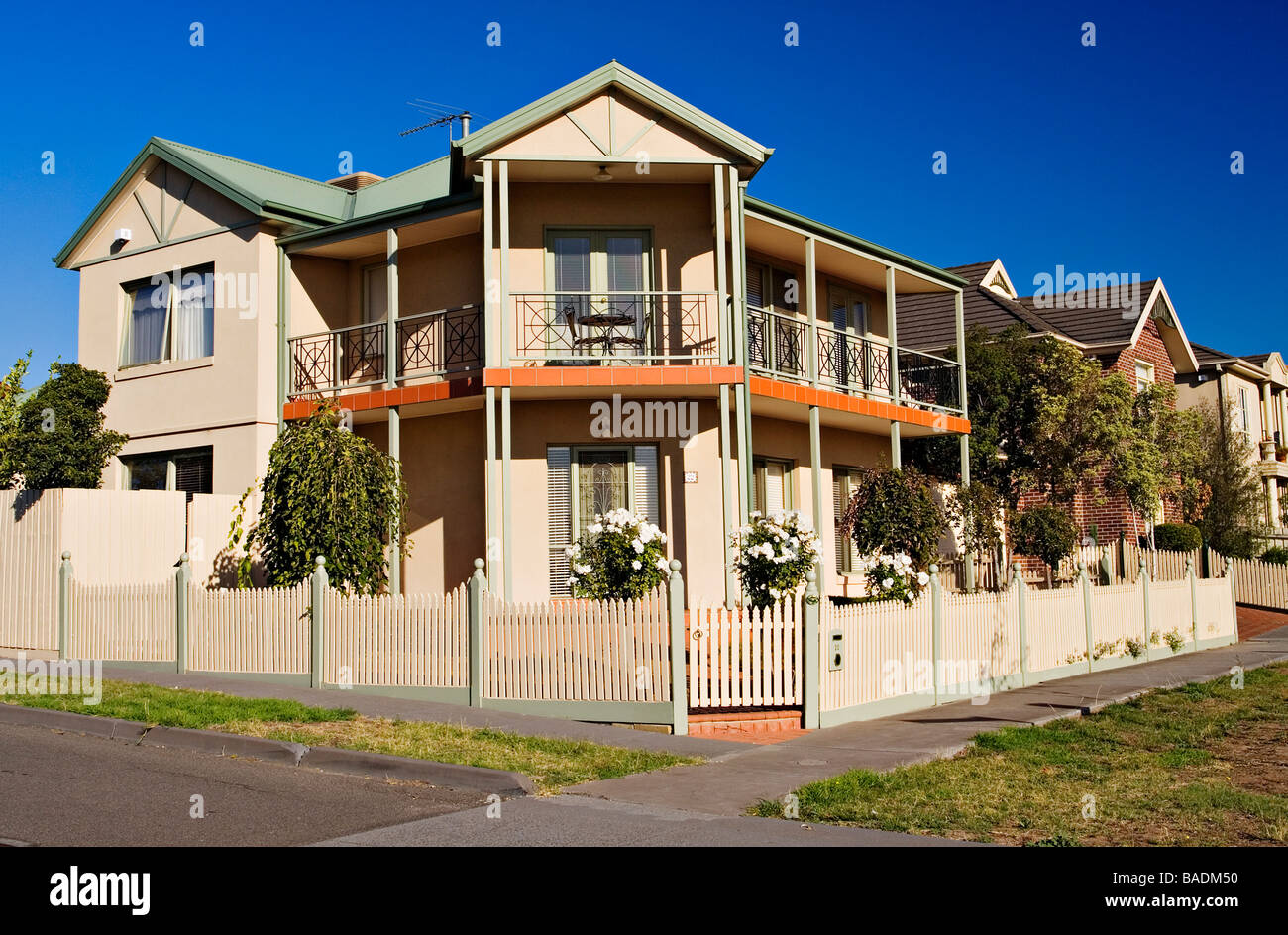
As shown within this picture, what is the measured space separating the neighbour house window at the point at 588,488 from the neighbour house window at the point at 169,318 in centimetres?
640

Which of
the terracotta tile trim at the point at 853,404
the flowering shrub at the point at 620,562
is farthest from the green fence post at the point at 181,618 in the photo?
the terracotta tile trim at the point at 853,404

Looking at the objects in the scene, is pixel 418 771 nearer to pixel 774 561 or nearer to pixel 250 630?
pixel 774 561

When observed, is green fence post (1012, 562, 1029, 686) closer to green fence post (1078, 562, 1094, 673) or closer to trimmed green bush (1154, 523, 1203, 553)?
green fence post (1078, 562, 1094, 673)

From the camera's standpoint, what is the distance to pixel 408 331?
18828mm

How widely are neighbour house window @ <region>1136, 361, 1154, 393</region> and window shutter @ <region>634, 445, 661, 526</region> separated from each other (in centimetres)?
1787

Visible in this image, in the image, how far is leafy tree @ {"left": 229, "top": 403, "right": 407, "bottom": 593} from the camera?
14.9 metres

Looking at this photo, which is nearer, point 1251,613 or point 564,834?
point 564,834

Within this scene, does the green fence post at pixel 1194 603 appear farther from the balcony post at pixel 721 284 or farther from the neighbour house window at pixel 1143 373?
the balcony post at pixel 721 284

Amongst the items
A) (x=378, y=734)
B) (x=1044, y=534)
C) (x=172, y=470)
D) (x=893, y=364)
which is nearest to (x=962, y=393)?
(x=893, y=364)
